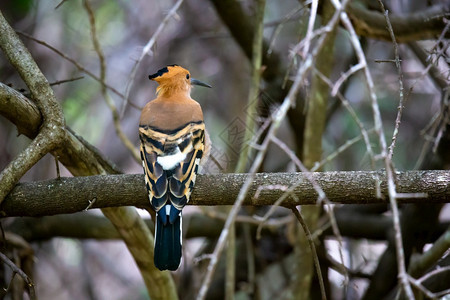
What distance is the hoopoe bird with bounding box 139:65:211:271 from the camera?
3.32 metres

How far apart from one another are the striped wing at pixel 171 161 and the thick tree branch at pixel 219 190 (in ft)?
0.23

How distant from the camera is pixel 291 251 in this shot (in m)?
5.83

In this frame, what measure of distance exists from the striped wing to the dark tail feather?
0.10 m

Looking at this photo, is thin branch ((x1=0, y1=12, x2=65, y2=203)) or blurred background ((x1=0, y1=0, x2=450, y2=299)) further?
blurred background ((x1=0, y1=0, x2=450, y2=299))

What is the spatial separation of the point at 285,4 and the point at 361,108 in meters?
1.72

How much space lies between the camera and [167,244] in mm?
3355

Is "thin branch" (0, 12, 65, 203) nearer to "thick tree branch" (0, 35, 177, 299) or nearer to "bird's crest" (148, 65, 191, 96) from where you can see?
"thick tree branch" (0, 35, 177, 299)

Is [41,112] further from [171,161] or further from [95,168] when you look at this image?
[171,161]

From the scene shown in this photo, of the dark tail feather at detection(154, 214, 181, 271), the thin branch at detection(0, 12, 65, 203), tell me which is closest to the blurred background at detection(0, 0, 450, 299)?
the dark tail feather at detection(154, 214, 181, 271)

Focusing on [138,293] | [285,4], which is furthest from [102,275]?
Result: [285,4]

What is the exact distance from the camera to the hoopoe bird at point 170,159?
10.9ft

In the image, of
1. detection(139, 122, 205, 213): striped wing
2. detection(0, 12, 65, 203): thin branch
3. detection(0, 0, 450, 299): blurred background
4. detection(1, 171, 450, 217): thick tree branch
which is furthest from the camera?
detection(0, 0, 450, 299): blurred background

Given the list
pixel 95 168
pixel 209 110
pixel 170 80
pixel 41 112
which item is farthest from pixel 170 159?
pixel 209 110

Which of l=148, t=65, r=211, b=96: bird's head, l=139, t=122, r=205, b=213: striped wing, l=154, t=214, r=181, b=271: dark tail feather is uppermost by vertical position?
l=148, t=65, r=211, b=96: bird's head
